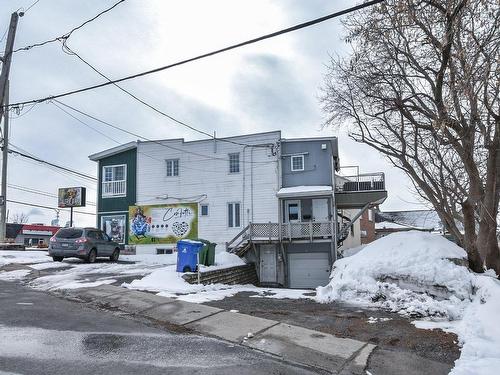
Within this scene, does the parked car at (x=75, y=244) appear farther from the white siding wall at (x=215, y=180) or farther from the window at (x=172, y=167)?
the window at (x=172, y=167)

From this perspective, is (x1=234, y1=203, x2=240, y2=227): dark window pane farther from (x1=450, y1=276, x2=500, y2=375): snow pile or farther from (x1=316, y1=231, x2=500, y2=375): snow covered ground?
(x1=450, y1=276, x2=500, y2=375): snow pile

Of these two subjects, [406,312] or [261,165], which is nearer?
[406,312]

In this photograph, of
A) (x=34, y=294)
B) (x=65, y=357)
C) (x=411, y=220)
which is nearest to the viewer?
(x=65, y=357)

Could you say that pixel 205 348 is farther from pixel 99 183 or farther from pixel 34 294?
pixel 99 183

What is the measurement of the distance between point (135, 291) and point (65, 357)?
5.71 meters

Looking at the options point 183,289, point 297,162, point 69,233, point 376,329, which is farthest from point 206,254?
point 297,162

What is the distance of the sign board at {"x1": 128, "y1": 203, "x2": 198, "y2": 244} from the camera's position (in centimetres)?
3002

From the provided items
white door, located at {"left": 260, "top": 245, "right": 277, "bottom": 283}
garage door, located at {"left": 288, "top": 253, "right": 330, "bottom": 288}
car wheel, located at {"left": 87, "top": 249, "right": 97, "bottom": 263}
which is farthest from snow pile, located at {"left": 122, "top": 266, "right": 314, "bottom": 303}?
garage door, located at {"left": 288, "top": 253, "right": 330, "bottom": 288}

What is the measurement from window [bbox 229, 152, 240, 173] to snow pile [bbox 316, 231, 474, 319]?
55.8 feet

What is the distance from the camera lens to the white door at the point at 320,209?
92.7 feet

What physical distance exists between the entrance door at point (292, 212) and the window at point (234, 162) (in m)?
3.85

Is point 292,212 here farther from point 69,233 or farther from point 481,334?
point 481,334

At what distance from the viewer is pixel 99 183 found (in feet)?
109

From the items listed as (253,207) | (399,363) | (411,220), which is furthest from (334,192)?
(411,220)
